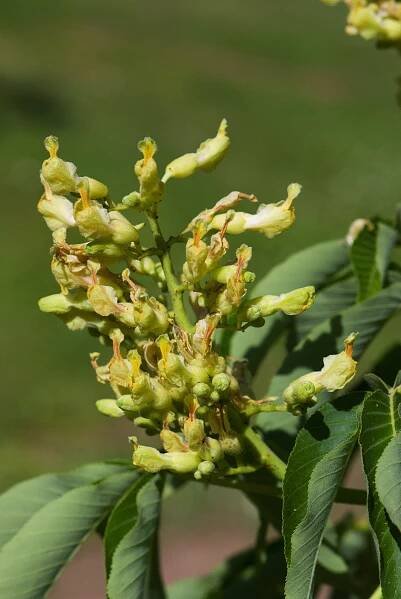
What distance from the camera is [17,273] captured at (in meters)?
10.3

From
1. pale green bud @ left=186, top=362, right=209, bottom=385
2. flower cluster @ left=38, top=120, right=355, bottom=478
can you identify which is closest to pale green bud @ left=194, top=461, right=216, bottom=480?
flower cluster @ left=38, top=120, right=355, bottom=478

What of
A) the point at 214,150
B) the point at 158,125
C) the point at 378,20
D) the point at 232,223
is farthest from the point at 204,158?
the point at 158,125

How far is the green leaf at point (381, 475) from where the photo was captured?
1.12 meters

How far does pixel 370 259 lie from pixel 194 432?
53cm

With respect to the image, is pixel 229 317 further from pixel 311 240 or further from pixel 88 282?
pixel 311 240

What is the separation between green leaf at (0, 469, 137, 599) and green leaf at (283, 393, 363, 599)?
0.35 meters

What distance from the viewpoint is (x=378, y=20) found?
1.92 m

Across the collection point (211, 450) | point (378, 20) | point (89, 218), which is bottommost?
point (211, 450)

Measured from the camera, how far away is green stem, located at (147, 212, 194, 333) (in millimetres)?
1323

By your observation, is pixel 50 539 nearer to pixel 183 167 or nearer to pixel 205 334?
pixel 205 334

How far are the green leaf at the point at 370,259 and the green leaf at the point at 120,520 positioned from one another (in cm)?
49

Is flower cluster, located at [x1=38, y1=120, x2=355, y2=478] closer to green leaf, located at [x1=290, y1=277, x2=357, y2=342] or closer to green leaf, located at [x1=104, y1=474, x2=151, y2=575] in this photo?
green leaf, located at [x1=104, y1=474, x2=151, y2=575]

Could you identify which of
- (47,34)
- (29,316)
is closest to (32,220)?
(29,316)

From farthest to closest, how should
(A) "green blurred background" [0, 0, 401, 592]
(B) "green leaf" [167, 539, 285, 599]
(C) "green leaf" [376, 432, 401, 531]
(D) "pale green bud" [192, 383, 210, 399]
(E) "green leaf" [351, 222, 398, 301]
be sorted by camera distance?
1. (A) "green blurred background" [0, 0, 401, 592]
2. (B) "green leaf" [167, 539, 285, 599]
3. (E) "green leaf" [351, 222, 398, 301]
4. (D) "pale green bud" [192, 383, 210, 399]
5. (C) "green leaf" [376, 432, 401, 531]
